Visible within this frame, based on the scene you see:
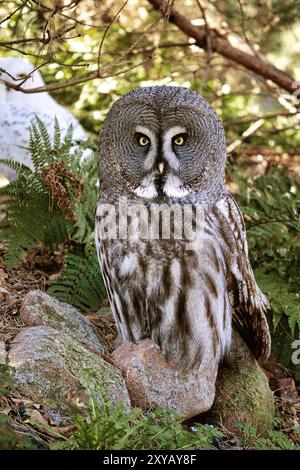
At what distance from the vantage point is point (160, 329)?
14.6 feet

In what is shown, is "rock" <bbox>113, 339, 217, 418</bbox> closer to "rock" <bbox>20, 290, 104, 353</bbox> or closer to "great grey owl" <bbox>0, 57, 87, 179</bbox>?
"rock" <bbox>20, 290, 104, 353</bbox>

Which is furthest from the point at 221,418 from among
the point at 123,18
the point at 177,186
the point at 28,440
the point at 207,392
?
the point at 123,18

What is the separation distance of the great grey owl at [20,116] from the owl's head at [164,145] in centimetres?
173

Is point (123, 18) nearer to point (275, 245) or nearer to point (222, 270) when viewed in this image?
point (275, 245)

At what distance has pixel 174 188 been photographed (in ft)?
14.4

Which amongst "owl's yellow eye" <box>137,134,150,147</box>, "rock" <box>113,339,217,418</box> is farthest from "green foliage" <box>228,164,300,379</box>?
"owl's yellow eye" <box>137,134,150,147</box>

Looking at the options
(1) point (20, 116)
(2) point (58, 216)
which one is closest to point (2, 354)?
(2) point (58, 216)

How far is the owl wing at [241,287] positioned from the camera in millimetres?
4441

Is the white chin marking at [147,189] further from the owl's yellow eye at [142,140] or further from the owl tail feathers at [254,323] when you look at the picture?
the owl tail feathers at [254,323]

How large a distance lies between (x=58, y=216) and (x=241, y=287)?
163 cm

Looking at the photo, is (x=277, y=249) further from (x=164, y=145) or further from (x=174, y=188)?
(x=164, y=145)

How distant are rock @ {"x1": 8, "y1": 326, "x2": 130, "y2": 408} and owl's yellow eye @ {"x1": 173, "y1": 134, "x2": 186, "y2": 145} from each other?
1267 millimetres

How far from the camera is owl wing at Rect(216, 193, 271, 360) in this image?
14.6ft

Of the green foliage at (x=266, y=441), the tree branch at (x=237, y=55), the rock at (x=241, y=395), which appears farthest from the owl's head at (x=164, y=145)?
the tree branch at (x=237, y=55)
